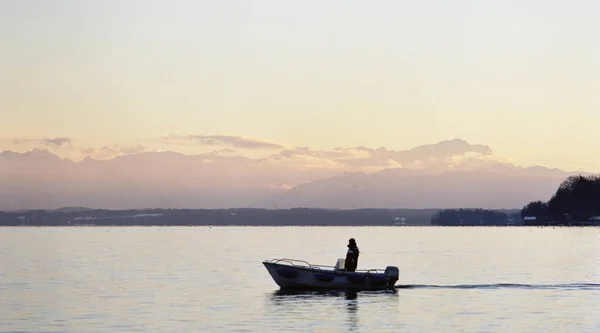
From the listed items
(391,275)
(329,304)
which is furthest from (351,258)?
(329,304)

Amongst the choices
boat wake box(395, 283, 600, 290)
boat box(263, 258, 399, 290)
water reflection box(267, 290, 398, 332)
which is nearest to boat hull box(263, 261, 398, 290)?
boat box(263, 258, 399, 290)

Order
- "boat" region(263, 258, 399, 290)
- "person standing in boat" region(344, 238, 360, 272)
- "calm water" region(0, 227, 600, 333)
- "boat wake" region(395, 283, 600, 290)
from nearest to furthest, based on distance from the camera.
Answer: "calm water" region(0, 227, 600, 333)
"person standing in boat" region(344, 238, 360, 272)
"boat" region(263, 258, 399, 290)
"boat wake" region(395, 283, 600, 290)

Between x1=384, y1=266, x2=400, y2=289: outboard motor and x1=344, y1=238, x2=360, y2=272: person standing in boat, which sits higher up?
Answer: x1=344, y1=238, x2=360, y2=272: person standing in boat

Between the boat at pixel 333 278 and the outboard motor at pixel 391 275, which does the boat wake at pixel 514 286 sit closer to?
the outboard motor at pixel 391 275

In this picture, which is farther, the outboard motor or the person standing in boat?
the outboard motor

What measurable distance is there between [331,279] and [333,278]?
161 millimetres

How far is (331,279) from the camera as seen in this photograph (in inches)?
2753

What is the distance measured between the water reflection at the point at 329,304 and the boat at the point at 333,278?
43 centimetres

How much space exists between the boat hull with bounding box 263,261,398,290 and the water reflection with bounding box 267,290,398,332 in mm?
422

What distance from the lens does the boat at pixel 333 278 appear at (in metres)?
69.9

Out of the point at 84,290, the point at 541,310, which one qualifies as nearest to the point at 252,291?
the point at 84,290

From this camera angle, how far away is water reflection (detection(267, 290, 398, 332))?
5562cm

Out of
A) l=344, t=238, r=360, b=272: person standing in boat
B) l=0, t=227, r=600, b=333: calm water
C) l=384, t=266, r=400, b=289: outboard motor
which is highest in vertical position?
l=344, t=238, r=360, b=272: person standing in boat

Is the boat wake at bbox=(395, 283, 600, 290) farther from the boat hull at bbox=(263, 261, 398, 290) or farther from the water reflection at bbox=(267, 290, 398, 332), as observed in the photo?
the water reflection at bbox=(267, 290, 398, 332)
